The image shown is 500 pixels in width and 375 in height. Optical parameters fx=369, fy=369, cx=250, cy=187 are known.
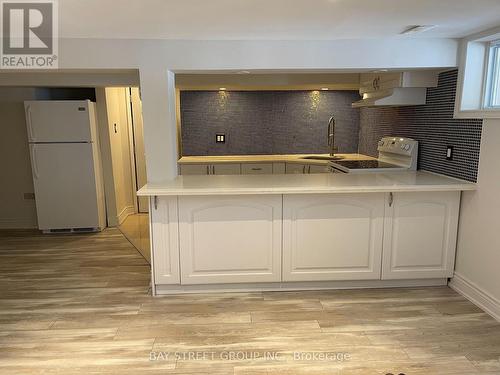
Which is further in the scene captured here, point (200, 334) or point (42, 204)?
point (42, 204)

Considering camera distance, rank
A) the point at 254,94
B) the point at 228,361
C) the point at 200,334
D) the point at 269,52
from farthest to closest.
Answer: the point at 254,94
the point at 269,52
the point at 200,334
the point at 228,361

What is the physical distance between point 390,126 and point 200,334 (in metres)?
3.18

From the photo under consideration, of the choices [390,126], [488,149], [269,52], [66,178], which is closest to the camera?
[488,149]

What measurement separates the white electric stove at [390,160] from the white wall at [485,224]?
827 millimetres

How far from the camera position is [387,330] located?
97.1 inches

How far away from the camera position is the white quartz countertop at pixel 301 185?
8.94 ft

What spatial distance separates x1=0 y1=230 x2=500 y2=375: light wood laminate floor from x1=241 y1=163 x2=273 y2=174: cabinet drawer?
1.99m

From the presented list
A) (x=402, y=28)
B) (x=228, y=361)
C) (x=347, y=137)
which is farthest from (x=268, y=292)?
(x=347, y=137)

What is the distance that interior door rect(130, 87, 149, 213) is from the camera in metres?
5.64

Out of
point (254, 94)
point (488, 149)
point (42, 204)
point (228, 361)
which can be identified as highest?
point (254, 94)

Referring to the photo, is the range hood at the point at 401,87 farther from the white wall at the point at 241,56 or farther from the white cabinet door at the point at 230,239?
the white cabinet door at the point at 230,239

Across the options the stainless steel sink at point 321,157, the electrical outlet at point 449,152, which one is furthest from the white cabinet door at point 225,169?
the electrical outlet at point 449,152

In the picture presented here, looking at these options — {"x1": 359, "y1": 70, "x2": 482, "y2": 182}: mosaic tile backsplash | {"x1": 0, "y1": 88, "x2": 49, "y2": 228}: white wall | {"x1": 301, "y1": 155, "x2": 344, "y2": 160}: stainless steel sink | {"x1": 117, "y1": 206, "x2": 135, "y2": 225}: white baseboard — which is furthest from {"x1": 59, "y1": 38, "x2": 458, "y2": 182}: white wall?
{"x1": 117, "y1": 206, "x2": 135, "y2": 225}: white baseboard

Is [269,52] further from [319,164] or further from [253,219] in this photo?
[319,164]
